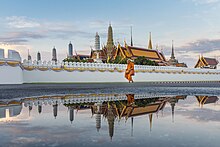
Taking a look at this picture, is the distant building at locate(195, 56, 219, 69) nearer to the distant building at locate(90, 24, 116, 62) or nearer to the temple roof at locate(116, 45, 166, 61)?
the temple roof at locate(116, 45, 166, 61)

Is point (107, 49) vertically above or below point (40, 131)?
above

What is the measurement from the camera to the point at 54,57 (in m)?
106

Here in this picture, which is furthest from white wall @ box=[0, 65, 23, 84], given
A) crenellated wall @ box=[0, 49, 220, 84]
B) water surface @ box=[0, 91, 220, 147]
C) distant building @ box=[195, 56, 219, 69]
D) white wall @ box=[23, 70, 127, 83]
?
distant building @ box=[195, 56, 219, 69]

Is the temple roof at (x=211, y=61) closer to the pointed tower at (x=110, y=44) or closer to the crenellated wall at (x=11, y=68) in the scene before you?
the pointed tower at (x=110, y=44)

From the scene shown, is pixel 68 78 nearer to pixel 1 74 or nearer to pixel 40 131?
pixel 1 74

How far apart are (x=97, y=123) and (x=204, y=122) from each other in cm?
188

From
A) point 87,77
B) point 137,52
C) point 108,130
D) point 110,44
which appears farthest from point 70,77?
point 110,44

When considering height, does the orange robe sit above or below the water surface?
above

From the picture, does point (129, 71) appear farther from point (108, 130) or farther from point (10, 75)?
point (108, 130)

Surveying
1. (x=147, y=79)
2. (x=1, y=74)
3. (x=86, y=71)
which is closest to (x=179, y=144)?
(x=1, y=74)

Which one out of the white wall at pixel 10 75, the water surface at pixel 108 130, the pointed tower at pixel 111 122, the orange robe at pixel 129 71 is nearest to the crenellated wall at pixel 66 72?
the white wall at pixel 10 75

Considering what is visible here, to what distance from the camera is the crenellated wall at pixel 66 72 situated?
20472mm

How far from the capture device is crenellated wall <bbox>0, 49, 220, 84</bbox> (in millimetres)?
20472

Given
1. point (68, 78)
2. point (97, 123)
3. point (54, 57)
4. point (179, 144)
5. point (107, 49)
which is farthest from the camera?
point (54, 57)
